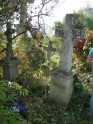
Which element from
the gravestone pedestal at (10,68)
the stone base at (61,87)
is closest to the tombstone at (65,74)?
the stone base at (61,87)

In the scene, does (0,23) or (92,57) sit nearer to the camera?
(92,57)

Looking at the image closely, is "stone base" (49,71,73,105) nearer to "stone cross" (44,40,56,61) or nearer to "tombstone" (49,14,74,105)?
"tombstone" (49,14,74,105)

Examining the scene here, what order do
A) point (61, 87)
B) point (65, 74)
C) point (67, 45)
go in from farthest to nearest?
point (61, 87) → point (65, 74) → point (67, 45)

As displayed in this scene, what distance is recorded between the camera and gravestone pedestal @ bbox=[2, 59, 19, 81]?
6158 mm

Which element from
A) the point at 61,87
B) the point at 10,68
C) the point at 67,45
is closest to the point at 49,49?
the point at 10,68

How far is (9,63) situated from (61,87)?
134 centimetres

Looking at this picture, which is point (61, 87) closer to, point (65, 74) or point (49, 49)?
point (65, 74)

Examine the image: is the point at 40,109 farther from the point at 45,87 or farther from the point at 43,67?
the point at 43,67

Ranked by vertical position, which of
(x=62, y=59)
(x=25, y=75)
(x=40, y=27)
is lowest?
(x=25, y=75)

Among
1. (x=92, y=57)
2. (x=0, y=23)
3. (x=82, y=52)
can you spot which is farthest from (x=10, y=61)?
(x=82, y=52)

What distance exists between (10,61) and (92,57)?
1.95 metres

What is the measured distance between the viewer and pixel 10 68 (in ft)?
20.4

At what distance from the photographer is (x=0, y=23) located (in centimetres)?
568

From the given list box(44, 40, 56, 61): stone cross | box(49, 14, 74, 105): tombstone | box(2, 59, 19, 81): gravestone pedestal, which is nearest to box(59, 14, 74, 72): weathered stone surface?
box(49, 14, 74, 105): tombstone
